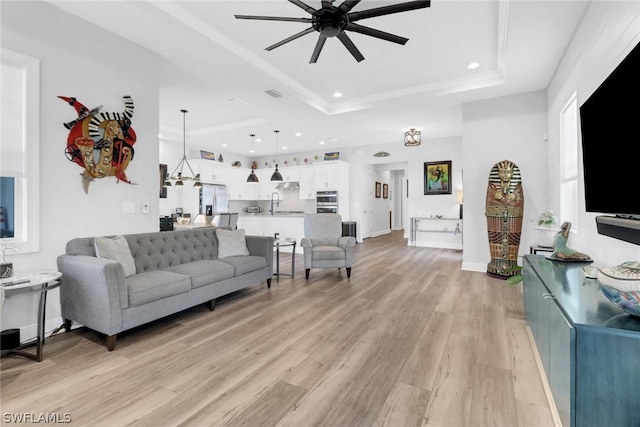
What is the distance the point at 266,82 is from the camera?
168 inches

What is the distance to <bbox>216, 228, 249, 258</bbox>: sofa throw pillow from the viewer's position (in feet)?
12.8

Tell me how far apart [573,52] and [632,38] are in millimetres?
1479

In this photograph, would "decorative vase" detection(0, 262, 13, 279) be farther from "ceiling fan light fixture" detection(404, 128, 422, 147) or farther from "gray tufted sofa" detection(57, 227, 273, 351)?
"ceiling fan light fixture" detection(404, 128, 422, 147)

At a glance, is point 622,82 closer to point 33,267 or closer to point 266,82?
point 266,82

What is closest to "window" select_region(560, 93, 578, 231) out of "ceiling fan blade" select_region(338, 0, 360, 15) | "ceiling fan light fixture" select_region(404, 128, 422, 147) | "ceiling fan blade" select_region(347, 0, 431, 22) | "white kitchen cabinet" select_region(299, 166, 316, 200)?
"ceiling fan blade" select_region(347, 0, 431, 22)

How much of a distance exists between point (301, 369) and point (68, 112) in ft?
10.2

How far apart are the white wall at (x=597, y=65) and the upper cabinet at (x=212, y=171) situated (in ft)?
24.9

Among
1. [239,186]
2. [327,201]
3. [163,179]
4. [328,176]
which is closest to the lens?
[163,179]

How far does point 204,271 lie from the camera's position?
313cm

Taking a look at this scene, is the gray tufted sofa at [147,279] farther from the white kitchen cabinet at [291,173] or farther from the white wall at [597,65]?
the white kitchen cabinet at [291,173]

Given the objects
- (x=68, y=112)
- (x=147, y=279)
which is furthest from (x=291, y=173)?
(x=147, y=279)

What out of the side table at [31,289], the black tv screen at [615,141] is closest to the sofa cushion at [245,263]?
the side table at [31,289]

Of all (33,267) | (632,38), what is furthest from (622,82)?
(33,267)

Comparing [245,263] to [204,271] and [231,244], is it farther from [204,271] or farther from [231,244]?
[204,271]
